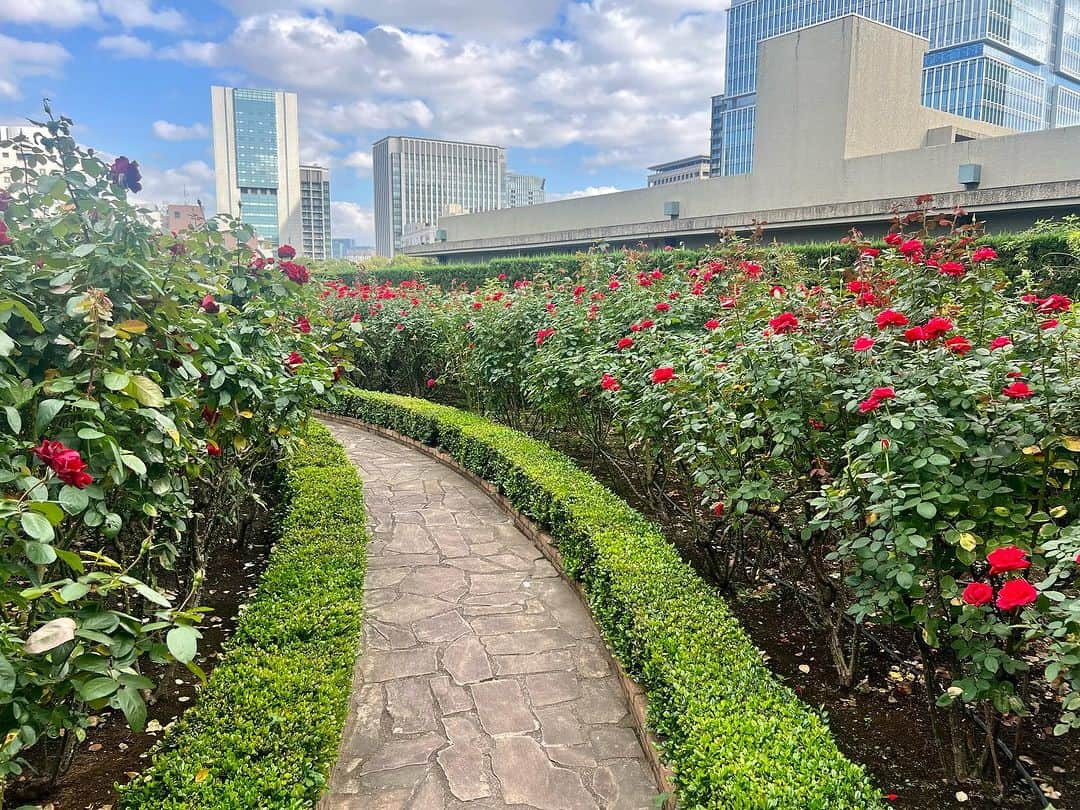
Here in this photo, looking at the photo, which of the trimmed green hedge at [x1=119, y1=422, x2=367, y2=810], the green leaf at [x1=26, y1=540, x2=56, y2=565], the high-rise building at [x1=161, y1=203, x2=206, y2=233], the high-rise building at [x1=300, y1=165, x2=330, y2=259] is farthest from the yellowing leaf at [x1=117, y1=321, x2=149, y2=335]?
the high-rise building at [x1=300, y1=165, x2=330, y2=259]

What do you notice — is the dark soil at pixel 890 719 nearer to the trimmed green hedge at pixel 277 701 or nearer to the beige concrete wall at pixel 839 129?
the trimmed green hedge at pixel 277 701

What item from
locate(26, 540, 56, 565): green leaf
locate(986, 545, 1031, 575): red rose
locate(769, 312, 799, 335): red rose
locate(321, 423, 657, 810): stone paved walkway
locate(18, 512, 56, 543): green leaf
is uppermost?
locate(769, 312, 799, 335): red rose

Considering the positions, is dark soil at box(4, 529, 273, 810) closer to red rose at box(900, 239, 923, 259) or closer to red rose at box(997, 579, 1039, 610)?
red rose at box(997, 579, 1039, 610)

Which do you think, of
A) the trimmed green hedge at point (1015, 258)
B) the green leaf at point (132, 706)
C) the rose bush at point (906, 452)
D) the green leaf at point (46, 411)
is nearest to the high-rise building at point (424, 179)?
the trimmed green hedge at point (1015, 258)

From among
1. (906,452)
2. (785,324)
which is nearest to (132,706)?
(906,452)

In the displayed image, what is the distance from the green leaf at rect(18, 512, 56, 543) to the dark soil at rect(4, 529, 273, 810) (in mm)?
1171

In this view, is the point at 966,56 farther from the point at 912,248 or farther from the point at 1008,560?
the point at 1008,560

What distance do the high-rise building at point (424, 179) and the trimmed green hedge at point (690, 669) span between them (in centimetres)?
7242

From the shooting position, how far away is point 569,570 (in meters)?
3.61

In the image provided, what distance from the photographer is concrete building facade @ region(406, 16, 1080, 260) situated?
41.2ft

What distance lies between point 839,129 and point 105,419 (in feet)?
57.3

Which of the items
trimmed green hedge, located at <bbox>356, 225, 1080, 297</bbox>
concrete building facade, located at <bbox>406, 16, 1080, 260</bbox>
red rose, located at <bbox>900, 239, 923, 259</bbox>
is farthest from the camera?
concrete building facade, located at <bbox>406, 16, 1080, 260</bbox>

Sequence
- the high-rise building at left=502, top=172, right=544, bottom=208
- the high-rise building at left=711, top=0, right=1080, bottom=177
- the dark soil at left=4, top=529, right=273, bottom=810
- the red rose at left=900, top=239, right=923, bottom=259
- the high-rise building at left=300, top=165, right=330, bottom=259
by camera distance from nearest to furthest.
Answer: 1. the dark soil at left=4, top=529, right=273, bottom=810
2. the red rose at left=900, top=239, right=923, bottom=259
3. the high-rise building at left=300, top=165, right=330, bottom=259
4. the high-rise building at left=711, top=0, right=1080, bottom=177
5. the high-rise building at left=502, top=172, right=544, bottom=208

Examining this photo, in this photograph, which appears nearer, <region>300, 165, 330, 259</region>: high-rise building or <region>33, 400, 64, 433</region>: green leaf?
<region>33, 400, 64, 433</region>: green leaf
